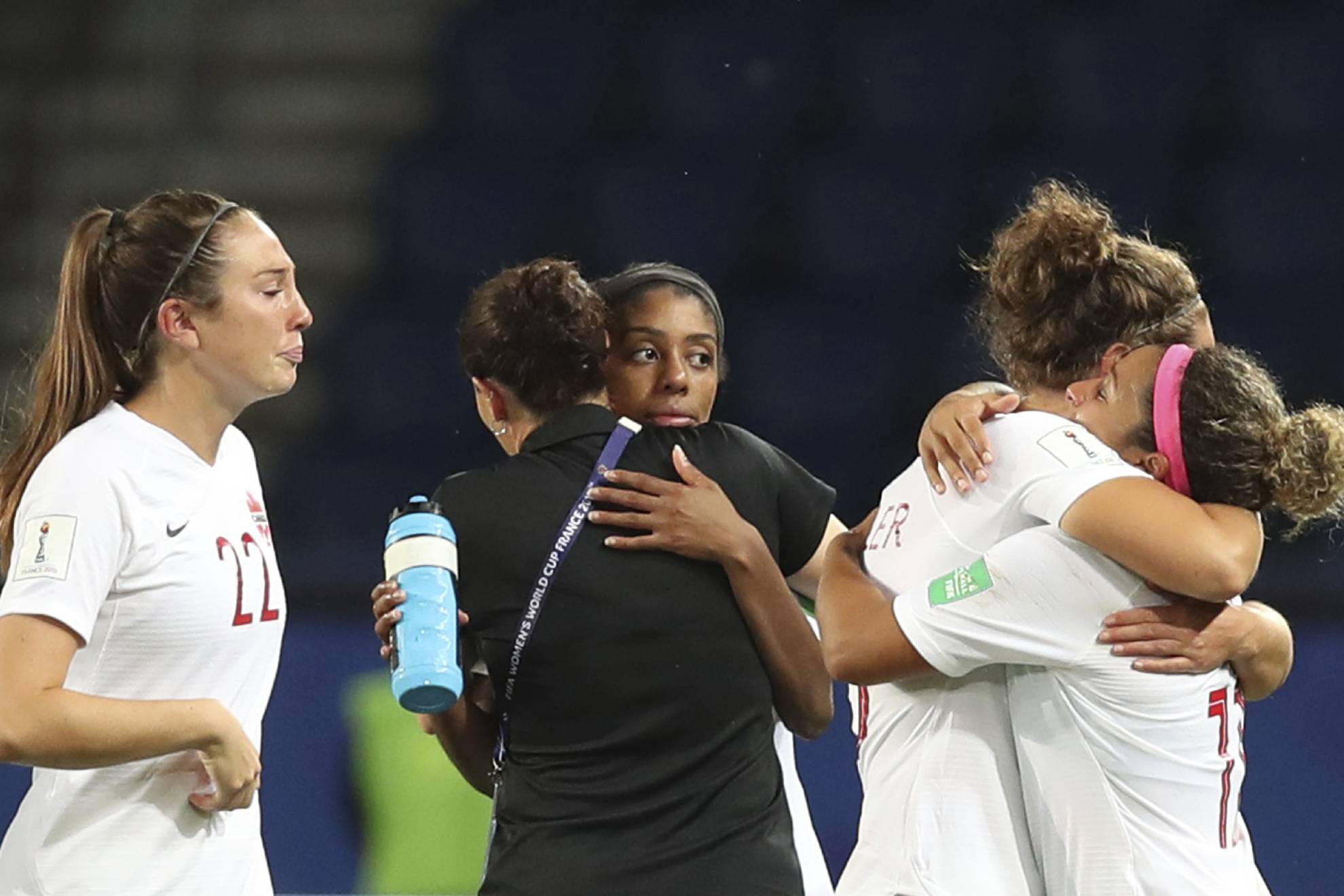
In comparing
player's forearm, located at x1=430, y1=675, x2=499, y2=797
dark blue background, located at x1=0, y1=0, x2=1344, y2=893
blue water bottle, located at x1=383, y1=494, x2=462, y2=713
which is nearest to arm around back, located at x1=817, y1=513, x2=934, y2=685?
blue water bottle, located at x1=383, y1=494, x2=462, y2=713

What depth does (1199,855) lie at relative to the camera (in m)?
1.60

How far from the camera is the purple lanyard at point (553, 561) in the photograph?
6.43 ft

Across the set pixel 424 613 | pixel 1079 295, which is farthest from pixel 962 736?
pixel 424 613

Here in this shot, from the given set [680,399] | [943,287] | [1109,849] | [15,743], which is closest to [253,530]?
[15,743]

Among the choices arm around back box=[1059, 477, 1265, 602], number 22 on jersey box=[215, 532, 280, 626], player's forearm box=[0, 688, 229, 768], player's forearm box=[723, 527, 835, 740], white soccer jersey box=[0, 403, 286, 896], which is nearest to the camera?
arm around back box=[1059, 477, 1265, 602]

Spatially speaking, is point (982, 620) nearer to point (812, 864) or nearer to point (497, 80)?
point (812, 864)

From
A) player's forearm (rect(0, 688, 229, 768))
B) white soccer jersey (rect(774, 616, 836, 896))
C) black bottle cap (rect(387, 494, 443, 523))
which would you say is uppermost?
black bottle cap (rect(387, 494, 443, 523))

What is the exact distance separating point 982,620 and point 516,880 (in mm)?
669

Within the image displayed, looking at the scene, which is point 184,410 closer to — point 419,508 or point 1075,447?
point 419,508

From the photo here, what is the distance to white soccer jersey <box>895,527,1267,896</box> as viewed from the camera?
1591mm

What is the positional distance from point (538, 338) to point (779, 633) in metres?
0.46

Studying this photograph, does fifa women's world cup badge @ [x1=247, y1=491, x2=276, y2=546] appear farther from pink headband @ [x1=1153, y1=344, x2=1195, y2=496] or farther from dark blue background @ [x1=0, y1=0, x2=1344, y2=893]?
dark blue background @ [x1=0, y1=0, x2=1344, y2=893]

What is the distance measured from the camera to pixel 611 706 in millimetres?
1954

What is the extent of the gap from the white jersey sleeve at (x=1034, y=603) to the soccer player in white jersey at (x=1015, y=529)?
0.11 ft
